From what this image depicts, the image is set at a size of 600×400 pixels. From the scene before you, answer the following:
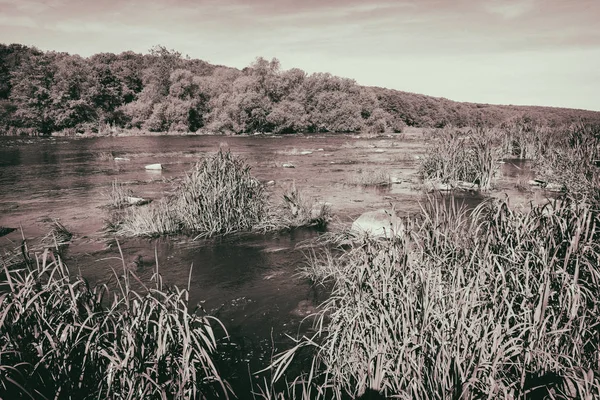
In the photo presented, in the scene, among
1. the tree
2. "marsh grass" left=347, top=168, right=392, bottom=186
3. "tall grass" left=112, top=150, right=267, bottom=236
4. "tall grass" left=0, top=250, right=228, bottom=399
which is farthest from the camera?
the tree

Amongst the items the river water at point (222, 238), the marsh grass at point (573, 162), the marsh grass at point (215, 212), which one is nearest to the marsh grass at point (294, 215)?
the marsh grass at point (215, 212)

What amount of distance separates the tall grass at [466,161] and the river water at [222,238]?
0.97 metres

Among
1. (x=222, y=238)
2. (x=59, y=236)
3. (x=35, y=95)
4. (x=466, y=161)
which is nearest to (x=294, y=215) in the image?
(x=222, y=238)

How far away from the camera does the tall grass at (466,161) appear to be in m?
13.3

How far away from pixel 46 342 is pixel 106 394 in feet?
2.30

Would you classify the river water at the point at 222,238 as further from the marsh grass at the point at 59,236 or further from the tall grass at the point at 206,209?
the tall grass at the point at 206,209

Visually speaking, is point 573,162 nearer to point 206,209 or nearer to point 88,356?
point 206,209

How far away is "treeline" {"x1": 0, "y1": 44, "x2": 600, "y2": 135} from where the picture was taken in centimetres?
4509

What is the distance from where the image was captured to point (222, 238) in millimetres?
8969

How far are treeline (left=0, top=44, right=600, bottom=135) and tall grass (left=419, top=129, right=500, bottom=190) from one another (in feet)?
99.4

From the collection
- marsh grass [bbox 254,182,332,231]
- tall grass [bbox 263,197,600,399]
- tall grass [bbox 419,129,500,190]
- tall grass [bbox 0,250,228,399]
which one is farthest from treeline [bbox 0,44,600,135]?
tall grass [bbox 0,250,228,399]

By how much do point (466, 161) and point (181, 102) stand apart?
41.3 meters

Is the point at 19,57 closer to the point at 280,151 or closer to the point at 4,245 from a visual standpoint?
the point at 280,151

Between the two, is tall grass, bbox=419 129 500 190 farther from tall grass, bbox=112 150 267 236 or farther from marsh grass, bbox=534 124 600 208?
tall grass, bbox=112 150 267 236
